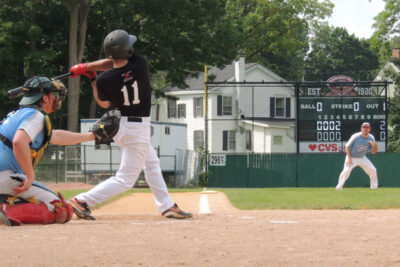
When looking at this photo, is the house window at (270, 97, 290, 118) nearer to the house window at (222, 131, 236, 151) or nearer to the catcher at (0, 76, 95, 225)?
the house window at (222, 131, 236, 151)

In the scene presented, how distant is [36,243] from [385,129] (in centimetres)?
2460

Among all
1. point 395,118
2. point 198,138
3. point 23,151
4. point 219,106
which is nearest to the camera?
point 23,151

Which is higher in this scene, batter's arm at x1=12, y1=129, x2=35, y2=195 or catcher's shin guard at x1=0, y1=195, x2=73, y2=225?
batter's arm at x1=12, y1=129, x2=35, y2=195

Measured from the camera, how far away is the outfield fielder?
23.6 ft

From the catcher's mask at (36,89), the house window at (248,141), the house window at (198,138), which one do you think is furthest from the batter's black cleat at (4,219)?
the house window at (198,138)

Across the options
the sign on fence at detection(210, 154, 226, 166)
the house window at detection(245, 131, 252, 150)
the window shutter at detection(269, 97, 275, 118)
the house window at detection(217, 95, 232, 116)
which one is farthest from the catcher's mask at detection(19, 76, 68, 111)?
the house window at detection(217, 95, 232, 116)

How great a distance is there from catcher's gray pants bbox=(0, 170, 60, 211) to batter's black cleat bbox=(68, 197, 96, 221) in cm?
24

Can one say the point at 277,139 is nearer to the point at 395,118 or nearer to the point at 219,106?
the point at 219,106

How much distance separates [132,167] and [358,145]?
1117 cm

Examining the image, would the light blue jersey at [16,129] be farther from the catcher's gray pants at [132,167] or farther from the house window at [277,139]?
the house window at [277,139]

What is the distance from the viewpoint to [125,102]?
7172 millimetres

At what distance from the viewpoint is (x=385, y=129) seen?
92.6 ft

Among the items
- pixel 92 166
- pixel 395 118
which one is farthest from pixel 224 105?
pixel 92 166

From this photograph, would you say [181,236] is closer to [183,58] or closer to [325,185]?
[325,185]
